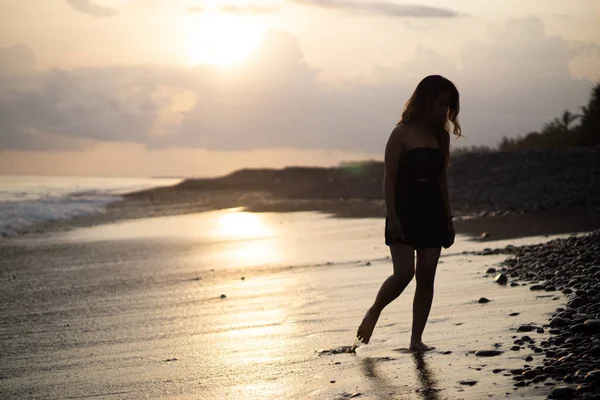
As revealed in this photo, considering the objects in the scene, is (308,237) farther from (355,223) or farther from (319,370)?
(319,370)

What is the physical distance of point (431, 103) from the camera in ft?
19.4

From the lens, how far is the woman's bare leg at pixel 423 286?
19.3ft

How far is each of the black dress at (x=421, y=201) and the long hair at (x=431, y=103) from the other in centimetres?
15

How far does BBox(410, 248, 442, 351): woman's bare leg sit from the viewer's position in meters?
5.89

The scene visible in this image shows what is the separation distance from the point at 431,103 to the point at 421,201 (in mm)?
767

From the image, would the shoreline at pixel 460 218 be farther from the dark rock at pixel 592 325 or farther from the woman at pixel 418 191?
the dark rock at pixel 592 325

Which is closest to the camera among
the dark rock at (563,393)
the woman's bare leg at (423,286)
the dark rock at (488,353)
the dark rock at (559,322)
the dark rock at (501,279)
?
the dark rock at (563,393)

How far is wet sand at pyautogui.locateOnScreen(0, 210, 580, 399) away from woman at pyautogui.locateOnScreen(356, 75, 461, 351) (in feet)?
1.48

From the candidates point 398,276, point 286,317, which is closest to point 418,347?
point 398,276

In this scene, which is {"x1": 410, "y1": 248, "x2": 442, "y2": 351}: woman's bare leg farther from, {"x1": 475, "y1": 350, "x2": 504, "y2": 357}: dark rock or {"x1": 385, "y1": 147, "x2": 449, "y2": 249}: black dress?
{"x1": 475, "y1": 350, "x2": 504, "y2": 357}: dark rock

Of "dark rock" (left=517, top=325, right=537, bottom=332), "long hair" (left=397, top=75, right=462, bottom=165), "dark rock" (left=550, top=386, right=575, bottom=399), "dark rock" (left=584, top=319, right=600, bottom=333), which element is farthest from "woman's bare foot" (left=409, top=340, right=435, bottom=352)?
"dark rock" (left=550, top=386, right=575, bottom=399)

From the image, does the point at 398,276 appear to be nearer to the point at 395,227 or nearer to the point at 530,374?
the point at 395,227

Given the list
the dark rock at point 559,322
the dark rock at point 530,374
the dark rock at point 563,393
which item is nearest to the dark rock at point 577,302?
the dark rock at point 559,322

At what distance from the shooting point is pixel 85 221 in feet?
85.3
